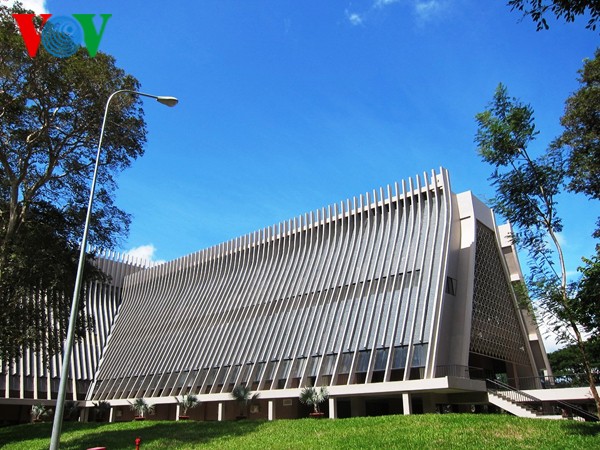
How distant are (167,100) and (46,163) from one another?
12156mm

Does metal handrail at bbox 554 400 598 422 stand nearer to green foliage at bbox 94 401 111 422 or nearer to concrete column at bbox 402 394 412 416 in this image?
concrete column at bbox 402 394 412 416

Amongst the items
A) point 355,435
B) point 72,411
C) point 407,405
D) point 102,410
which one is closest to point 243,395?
point 407,405

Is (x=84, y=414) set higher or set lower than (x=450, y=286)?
lower

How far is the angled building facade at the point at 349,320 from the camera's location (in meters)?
30.2

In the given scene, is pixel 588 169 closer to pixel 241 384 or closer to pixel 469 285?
pixel 469 285

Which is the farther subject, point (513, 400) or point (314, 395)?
point (314, 395)

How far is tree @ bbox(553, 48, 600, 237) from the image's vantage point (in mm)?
21828

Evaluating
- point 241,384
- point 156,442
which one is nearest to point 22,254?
point 156,442

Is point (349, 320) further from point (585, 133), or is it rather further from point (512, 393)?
point (585, 133)

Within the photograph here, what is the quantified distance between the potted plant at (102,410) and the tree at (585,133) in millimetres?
40560

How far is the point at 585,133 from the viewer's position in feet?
75.4

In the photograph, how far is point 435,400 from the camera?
99.8 ft

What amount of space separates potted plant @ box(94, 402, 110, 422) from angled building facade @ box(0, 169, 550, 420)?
775 mm

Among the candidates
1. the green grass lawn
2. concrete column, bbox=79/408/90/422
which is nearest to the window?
the green grass lawn
